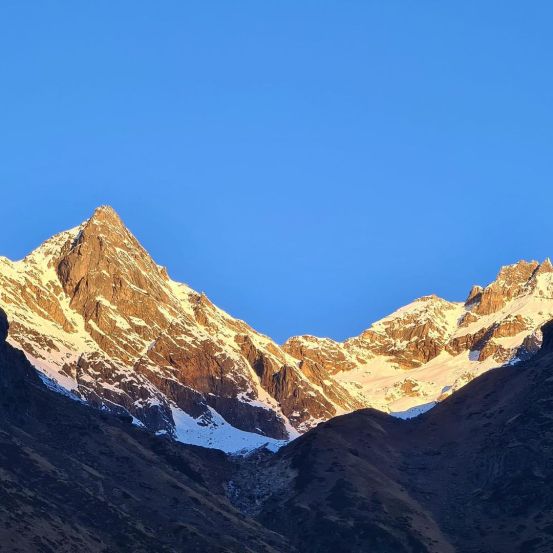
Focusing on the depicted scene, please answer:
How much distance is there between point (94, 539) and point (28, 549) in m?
17.8

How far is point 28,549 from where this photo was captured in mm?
182000

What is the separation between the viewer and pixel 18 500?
199 m

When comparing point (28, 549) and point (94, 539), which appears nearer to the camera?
point (28, 549)

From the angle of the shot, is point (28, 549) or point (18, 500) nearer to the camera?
point (28, 549)

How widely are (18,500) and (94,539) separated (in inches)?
504

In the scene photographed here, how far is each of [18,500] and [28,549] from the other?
1781cm

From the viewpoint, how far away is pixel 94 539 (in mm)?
198375
